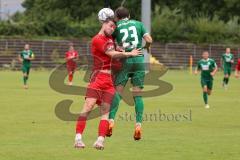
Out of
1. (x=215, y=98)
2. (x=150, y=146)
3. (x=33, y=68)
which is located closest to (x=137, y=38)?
(x=150, y=146)

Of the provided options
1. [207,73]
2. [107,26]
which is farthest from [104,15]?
[207,73]

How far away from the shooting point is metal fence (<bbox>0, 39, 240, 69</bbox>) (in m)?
66.9

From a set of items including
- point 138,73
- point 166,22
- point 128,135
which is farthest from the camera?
point 166,22

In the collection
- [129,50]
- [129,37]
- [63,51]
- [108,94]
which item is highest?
[129,37]

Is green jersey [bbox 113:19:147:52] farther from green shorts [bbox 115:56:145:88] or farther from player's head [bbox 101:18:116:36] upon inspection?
player's head [bbox 101:18:116:36]

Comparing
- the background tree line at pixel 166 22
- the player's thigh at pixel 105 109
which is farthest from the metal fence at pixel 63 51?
the player's thigh at pixel 105 109

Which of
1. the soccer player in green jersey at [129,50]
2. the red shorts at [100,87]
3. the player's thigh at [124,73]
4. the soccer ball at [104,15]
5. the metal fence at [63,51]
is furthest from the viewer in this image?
the metal fence at [63,51]

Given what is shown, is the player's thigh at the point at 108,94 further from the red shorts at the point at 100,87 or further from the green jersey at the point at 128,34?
the green jersey at the point at 128,34

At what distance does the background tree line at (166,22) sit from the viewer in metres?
Answer: 73.5

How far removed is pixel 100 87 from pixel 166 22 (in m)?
64.8

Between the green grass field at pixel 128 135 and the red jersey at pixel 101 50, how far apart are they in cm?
156

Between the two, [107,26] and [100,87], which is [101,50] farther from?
[100,87]

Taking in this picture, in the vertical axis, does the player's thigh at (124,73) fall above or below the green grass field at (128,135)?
above

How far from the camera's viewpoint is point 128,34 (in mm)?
14953
